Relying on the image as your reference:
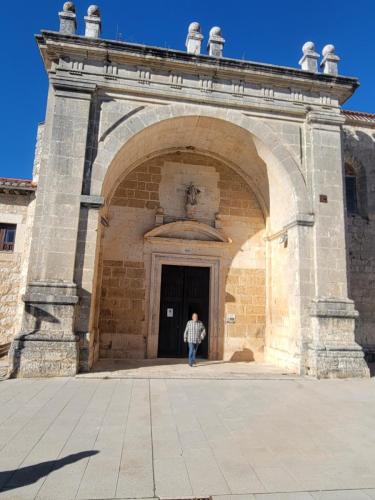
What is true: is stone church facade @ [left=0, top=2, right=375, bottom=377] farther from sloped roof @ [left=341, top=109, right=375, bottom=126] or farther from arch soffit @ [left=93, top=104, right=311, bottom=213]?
sloped roof @ [left=341, top=109, right=375, bottom=126]

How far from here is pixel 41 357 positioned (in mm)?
6332

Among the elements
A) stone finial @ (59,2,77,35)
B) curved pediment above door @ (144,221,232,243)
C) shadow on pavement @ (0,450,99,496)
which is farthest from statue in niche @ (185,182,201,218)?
shadow on pavement @ (0,450,99,496)

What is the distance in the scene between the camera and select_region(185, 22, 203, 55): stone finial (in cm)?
839

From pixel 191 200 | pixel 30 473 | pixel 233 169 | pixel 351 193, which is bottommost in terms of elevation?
pixel 30 473

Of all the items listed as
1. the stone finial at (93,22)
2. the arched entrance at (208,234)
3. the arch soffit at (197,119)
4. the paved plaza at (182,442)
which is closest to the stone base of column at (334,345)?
the arched entrance at (208,234)

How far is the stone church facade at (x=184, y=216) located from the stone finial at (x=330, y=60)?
1.9 inches

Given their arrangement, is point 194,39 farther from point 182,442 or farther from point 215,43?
point 182,442

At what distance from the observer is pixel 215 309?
9.53 meters

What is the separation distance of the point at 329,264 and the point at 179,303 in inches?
161

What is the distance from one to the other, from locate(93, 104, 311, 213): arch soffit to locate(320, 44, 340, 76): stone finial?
7.66 ft

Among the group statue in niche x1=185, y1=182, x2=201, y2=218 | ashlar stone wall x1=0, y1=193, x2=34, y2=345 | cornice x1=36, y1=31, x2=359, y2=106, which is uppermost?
cornice x1=36, y1=31, x2=359, y2=106

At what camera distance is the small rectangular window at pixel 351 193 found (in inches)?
441

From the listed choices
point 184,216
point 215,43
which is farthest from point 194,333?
point 215,43

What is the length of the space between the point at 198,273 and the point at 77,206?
160 inches
